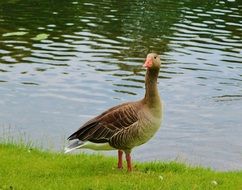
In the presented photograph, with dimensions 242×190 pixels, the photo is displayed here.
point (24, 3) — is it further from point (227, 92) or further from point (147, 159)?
point (147, 159)

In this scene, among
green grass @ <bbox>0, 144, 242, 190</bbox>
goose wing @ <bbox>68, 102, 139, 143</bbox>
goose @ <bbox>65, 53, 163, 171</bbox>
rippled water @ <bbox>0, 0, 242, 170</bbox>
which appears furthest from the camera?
rippled water @ <bbox>0, 0, 242, 170</bbox>

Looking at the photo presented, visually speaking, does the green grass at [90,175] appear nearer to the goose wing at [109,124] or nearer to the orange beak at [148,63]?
the goose wing at [109,124]

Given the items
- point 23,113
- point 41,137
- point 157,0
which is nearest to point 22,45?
point 23,113

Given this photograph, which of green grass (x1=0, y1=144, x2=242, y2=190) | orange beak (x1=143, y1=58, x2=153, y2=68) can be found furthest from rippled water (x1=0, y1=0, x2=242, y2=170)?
orange beak (x1=143, y1=58, x2=153, y2=68)

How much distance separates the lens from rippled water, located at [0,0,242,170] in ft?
88.3

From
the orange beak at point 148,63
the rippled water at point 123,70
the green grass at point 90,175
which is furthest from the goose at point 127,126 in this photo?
the rippled water at point 123,70

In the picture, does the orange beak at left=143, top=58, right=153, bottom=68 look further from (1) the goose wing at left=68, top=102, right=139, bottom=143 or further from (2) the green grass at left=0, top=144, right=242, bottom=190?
(2) the green grass at left=0, top=144, right=242, bottom=190

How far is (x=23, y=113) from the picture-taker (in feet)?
95.9

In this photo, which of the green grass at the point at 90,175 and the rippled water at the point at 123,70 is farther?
the rippled water at the point at 123,70

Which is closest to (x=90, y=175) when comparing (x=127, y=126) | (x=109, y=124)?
(x=109, y=124)

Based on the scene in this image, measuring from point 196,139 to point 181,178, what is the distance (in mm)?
12236

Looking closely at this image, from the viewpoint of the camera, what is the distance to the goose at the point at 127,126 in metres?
14.1

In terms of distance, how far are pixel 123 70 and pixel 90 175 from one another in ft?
81.3

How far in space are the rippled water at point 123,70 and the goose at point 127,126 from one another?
29.4 feet
